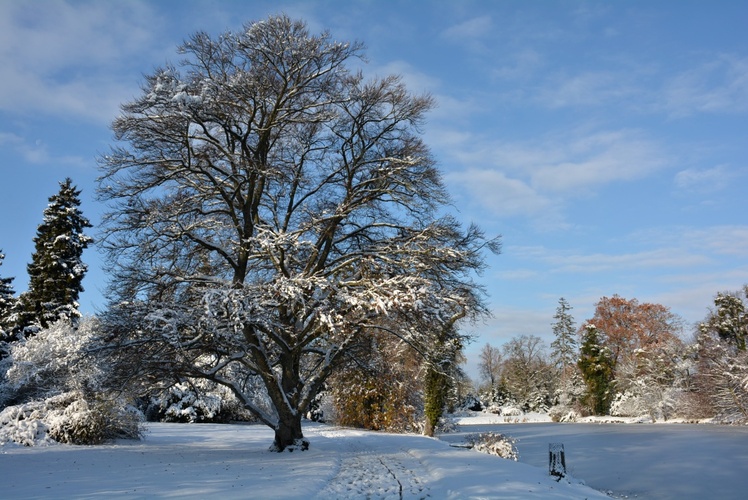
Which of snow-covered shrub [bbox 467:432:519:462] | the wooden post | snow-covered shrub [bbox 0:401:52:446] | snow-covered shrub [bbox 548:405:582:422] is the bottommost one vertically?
snow-covered shrub [bbox 548:405:582:422]

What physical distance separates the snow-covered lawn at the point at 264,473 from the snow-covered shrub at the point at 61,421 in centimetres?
57

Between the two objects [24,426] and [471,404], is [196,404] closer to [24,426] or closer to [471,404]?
[24,426]

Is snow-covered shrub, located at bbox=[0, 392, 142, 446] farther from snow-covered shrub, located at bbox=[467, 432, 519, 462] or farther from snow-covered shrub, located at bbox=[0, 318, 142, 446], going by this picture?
snow-covered shrub, located at bbox=[467, 432, 519, 462]

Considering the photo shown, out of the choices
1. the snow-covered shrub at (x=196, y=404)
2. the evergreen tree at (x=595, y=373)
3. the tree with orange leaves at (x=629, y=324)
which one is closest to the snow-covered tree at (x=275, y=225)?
the snow-covered shrub at (x=196, y=404)

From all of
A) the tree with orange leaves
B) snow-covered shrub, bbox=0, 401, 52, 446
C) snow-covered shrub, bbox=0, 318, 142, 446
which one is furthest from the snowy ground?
the tree with orange leaves

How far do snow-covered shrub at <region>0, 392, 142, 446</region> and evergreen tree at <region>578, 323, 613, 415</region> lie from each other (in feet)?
127

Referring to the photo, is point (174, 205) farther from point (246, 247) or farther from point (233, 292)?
point (233, 292)

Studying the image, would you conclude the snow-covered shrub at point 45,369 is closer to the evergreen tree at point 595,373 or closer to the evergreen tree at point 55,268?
the evergreen tree at point 55,268

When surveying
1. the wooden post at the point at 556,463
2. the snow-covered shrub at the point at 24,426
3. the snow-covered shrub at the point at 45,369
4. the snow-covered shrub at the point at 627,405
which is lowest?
the snow-covered shrub at the point at 627,405

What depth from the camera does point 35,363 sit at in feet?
61.5

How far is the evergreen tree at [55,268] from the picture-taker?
85.8 ft

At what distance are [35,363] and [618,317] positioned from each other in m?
53.1

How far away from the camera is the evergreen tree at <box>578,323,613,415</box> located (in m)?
44.3

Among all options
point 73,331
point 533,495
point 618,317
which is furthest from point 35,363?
point 618,317
